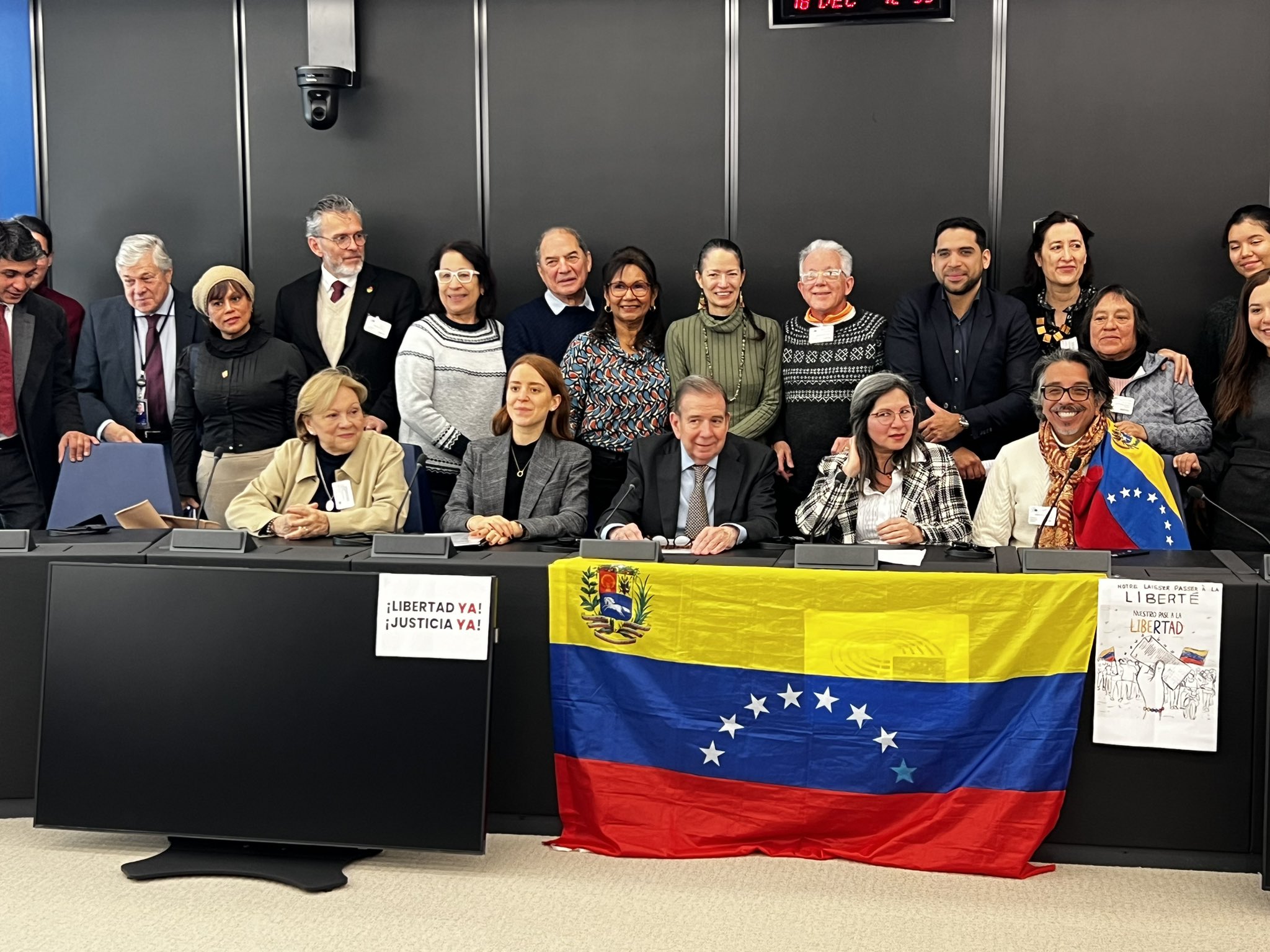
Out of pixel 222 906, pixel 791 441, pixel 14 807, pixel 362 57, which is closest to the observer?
pixel 222 906

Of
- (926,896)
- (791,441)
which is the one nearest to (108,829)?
(926,896)

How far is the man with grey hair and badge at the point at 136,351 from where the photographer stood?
15.6 feet

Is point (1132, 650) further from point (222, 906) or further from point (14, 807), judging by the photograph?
point (14, 807)

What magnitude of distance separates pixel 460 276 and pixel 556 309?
374mm

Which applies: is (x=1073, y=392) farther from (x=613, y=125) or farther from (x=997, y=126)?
(x=613, y=125)

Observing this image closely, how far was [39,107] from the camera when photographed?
5473 millimetres

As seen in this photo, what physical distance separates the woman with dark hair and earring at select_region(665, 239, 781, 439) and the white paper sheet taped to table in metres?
1.81

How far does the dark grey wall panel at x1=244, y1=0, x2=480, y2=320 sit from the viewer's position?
520 centimetres

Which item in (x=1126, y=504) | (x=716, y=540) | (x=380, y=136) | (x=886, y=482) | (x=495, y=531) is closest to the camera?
(x=716, y=540)

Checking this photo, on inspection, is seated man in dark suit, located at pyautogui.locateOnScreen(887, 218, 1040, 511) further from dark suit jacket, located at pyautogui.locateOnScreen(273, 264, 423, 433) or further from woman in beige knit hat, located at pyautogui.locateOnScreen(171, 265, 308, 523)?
woman in beige knit hat, located at pyautogui.locateOnScreen(171, 265, 308, 523)

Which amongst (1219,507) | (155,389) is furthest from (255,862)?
(155,389)

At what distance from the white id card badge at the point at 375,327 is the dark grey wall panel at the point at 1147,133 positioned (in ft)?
7.96

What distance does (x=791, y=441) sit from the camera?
4.32m

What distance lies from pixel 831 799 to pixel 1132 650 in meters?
0.71
